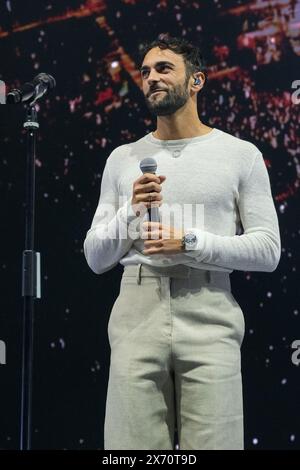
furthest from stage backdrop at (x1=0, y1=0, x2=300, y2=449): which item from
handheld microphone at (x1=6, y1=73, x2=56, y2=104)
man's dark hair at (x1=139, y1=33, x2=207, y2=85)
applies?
handheld microphone at (x1=6, y1=73, x2=56, y2=104)

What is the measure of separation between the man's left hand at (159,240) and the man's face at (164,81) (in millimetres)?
417

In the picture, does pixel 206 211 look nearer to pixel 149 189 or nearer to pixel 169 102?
pixel 149 189

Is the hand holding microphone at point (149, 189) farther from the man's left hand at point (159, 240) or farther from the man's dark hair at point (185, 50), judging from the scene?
the man's dark hair at point (185, 50)

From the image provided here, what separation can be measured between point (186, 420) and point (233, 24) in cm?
156

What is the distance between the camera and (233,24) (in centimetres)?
260

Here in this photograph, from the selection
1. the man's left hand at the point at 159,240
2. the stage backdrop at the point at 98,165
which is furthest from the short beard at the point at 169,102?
the stage backdrop at the point at 98,165

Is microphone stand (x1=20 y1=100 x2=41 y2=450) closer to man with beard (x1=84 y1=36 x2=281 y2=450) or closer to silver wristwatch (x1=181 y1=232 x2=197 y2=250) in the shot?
man with beard (x1=84 y1=36 x2=281 y2=450)

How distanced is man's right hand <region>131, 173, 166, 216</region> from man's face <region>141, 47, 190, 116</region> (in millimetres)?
342

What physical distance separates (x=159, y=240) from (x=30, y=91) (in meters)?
0.59

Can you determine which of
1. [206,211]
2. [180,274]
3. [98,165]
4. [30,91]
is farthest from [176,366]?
[98,165]

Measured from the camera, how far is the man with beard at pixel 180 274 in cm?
176

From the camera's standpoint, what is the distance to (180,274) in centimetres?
184

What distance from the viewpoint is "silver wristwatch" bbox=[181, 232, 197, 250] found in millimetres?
1770

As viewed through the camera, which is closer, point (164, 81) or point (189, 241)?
point (189, 241)
